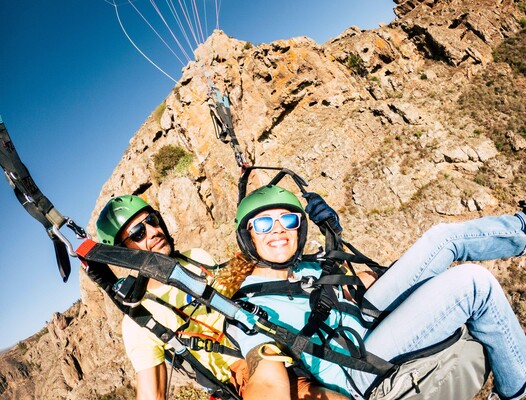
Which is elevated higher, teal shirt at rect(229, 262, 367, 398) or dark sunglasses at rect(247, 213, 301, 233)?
dark sunglasses at rect(247, 213, 301, 233)

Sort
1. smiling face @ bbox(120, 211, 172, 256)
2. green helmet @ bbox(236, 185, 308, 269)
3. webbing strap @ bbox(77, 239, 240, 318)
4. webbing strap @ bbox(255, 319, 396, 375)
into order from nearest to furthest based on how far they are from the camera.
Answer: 1. webbing strap @ bbox(77, 239, 240, 318)
2. webbing strap @ bbox(255, 319, 396, 375)
3. green helmet @ bbox(236, 185, 308, 269)
4. smiling face @ bbox(120, 211, 172, 256)

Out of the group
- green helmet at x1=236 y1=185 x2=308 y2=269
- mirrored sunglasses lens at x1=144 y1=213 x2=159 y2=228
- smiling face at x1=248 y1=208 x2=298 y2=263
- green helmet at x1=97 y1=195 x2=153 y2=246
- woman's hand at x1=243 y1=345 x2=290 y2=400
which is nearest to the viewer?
woman's hand at x1=243 y1=345 x2=290 y2=400

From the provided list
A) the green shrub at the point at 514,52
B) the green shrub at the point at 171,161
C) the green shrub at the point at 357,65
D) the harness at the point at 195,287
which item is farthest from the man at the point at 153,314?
the green shrub at the point at 514,52

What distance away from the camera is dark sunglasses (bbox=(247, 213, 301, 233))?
3.60 m

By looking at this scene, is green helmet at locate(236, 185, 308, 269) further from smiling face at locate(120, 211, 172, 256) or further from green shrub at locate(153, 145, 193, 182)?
green shrub at locate(153, 145, 193, 182)

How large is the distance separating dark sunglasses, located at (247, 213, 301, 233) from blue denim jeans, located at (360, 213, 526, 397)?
1212mm

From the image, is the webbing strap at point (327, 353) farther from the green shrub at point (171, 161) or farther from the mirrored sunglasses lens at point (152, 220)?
the green shrub at point (171, 161)

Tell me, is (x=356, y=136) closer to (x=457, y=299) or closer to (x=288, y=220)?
(x=288, y=220)

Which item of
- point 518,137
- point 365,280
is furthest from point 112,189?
point 518,137

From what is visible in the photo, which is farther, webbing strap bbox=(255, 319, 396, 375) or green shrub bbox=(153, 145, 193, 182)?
green shrub bbox=(153, 145, 193, 182)

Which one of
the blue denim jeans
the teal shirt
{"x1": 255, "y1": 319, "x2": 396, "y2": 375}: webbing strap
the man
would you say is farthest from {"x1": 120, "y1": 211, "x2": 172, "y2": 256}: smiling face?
the blue denim jeans

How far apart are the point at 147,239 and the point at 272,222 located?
6.97 ft

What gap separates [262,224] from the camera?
11.8 ft

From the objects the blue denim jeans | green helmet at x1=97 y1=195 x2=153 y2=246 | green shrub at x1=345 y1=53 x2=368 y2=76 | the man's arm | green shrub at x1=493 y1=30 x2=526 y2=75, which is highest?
green shrub at x1=345 y1=53 x2=368 y2=76
